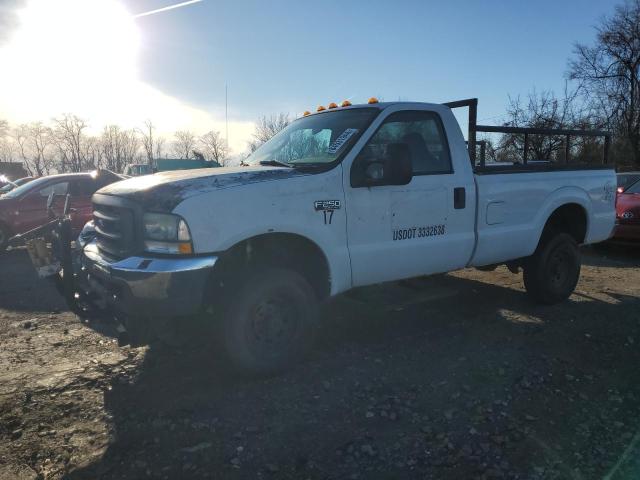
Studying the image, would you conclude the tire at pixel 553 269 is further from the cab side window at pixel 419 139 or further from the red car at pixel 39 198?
the red car at pixel 39 198

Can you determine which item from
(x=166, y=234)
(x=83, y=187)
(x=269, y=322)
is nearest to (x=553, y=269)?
(x=269, y=322)

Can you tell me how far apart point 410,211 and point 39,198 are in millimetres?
8780

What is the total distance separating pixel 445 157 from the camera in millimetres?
4484

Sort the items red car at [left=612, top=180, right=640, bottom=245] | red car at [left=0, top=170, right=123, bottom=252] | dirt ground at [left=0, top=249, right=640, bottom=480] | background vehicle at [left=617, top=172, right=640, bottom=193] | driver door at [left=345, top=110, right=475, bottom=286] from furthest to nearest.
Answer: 1. background vehicle at [left=617, top=172, right=640, bottom=193]
2. red car at [left=0, top=170, right=123, bottom=252]
3. red car at [left=612, top=180, right=640, bottom=245]
4. driver door at [left=345, top=110, right=475, bottom=286]
5. dirt ground at [left=0, top=249, right=640, bottom=480]

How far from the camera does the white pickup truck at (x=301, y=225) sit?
319cm

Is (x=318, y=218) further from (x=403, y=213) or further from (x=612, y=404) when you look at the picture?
(x=612, y=404)

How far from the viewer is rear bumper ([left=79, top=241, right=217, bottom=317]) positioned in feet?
10.1

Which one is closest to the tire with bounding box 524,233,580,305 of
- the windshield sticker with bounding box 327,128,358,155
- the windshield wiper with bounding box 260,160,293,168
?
the windshield sticker with bounding box 327,128,358,155

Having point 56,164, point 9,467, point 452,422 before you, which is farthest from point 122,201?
point 56,164

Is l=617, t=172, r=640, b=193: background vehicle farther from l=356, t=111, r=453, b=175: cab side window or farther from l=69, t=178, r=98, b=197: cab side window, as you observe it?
l=69, t=178, r=98, b=197: cab side window

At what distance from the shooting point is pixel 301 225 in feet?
11.6

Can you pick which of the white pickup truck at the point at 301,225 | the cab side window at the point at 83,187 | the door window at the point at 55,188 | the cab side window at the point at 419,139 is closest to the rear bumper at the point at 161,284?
the white pickup truck at the point at 301,225

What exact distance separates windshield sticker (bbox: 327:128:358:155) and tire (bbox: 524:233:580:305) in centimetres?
280

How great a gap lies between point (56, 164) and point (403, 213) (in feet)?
225
